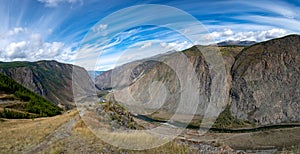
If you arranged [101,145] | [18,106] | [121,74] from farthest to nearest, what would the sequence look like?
[18,106] < [121,74] < [101,145]

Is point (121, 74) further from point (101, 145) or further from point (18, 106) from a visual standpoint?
point (18, 106)

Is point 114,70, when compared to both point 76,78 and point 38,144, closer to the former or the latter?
point 76,78

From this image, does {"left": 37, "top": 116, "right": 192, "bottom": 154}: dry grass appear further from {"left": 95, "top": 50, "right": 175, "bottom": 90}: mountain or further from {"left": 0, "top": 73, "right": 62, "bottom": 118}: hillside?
{"left": 0, "top": 73, "right": 62, "bottom": 118}: hillside

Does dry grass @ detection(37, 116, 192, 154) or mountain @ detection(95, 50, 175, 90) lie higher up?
mountain @ detection(95, 50, 175, 90)

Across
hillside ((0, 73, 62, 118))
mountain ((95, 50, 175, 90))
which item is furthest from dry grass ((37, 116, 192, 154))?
hillside ((0, 73, 62, 118))

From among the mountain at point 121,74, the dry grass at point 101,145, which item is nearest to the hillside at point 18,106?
the dry grass at point 101,145

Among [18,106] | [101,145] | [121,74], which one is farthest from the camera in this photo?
[18,106]

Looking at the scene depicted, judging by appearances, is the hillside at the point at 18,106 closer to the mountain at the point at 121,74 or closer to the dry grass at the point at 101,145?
the dry grass at the point at 101,145

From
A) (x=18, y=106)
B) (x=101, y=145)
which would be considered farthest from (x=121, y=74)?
(x=18, y=106)

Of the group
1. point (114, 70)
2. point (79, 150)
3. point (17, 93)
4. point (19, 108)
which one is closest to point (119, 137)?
point (79, 150)

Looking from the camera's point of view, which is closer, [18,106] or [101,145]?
[101,145]

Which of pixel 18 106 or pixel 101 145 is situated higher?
pixel 101 145
